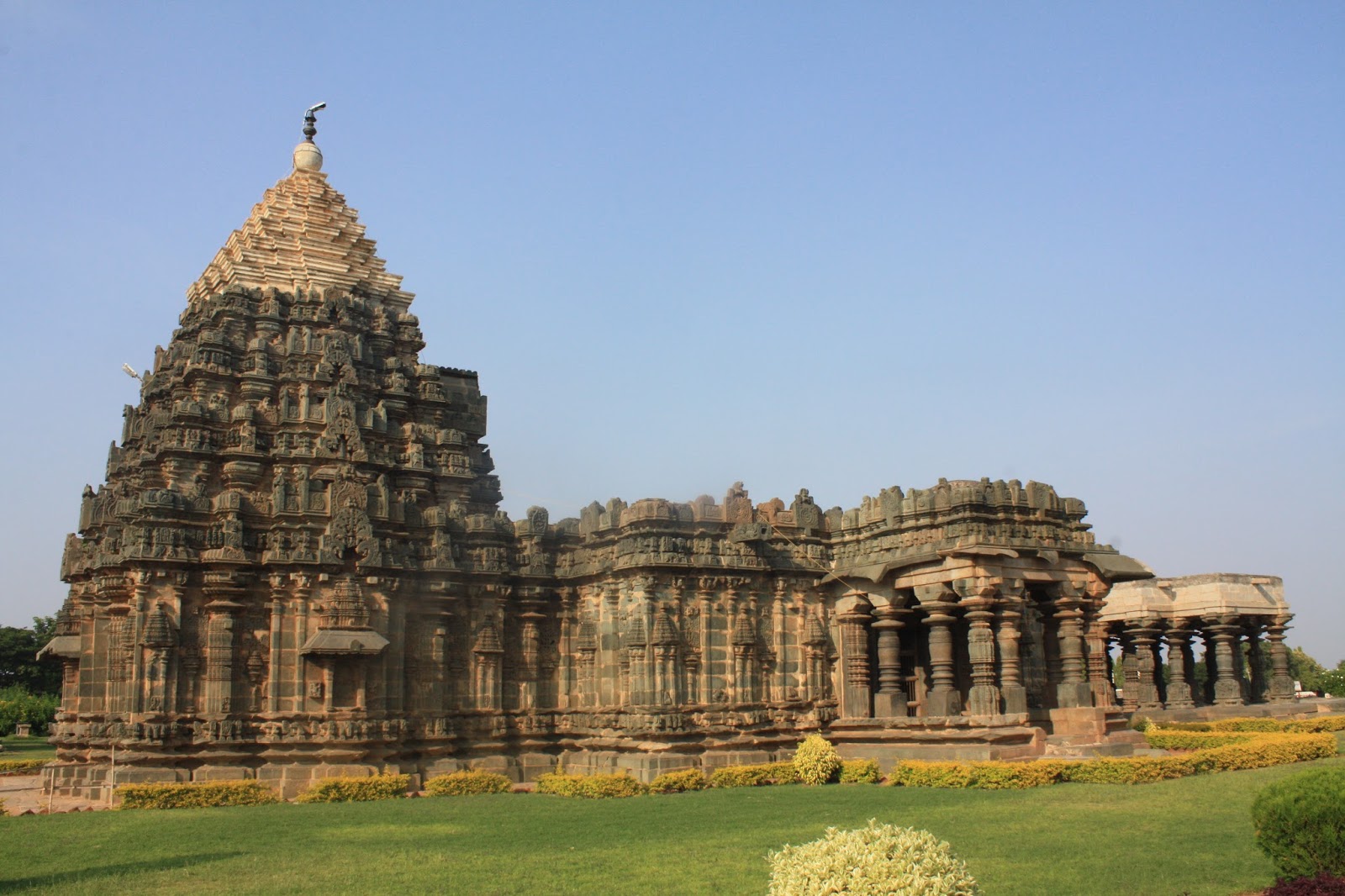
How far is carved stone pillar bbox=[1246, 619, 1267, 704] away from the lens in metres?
36.5

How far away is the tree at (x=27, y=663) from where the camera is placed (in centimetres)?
5681

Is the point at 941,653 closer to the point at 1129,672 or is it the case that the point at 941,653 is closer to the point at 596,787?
the point at 596,787

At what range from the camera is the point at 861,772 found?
894 inches

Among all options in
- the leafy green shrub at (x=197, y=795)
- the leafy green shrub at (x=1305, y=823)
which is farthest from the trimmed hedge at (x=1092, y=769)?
the leafy green shrub at (x=197, y=795)

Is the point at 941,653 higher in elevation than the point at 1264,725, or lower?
higher

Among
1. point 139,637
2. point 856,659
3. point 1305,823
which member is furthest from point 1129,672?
point 1305,823

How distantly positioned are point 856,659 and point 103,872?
15.2 metres

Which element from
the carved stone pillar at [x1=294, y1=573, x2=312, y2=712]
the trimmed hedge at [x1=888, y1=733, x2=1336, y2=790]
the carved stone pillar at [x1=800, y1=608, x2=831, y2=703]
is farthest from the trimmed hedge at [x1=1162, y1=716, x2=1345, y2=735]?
the carved stone pillar at [x1=294, y1=573, x2=312, y2=712]

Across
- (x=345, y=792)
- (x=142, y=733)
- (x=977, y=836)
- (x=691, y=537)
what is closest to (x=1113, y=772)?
(x=977, y=836)

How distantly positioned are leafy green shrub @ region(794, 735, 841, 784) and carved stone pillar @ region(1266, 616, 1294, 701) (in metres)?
19.8

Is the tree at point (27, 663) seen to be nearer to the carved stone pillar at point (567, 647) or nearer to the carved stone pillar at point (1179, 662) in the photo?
the carved stone pillar at point (567, 647)

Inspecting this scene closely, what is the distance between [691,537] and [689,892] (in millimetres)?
12731

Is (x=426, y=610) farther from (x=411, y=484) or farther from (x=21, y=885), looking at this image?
(x=21, y=885)

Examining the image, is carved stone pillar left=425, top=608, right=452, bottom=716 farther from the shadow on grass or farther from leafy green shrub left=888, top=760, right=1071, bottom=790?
leafy green shrub left=888, top=760, right=1071, bottom=790
